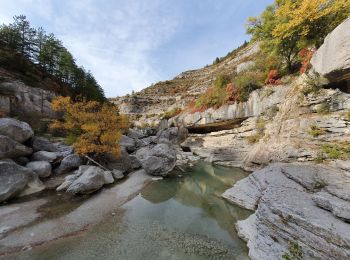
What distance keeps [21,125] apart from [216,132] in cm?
2455

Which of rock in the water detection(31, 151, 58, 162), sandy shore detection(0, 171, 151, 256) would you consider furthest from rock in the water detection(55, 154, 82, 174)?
sandy shore detection(0, 171, 151, 256)

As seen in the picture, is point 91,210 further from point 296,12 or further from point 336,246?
point 296,12

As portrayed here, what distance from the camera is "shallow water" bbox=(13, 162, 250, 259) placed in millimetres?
7617

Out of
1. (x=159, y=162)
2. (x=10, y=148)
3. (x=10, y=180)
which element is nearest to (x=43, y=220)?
(x=10, y=180)

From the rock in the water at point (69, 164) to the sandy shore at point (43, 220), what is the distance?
5.50 metres

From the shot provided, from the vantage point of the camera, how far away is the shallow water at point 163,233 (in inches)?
300

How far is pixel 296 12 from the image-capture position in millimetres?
15633

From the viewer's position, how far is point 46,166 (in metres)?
16.2

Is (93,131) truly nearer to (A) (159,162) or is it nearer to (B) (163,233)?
(A) (159,162)

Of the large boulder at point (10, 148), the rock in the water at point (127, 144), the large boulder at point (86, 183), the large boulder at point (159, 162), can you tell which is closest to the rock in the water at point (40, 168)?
the large boulder at point (10, 148)

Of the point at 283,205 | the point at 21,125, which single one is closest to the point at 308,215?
the point at 283,205

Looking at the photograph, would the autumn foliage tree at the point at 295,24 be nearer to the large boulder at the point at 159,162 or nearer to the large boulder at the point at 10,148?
the large boulder at the point at 159,162

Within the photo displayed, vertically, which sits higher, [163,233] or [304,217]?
[304,217]

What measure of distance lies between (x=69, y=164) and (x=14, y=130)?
5.34 m
